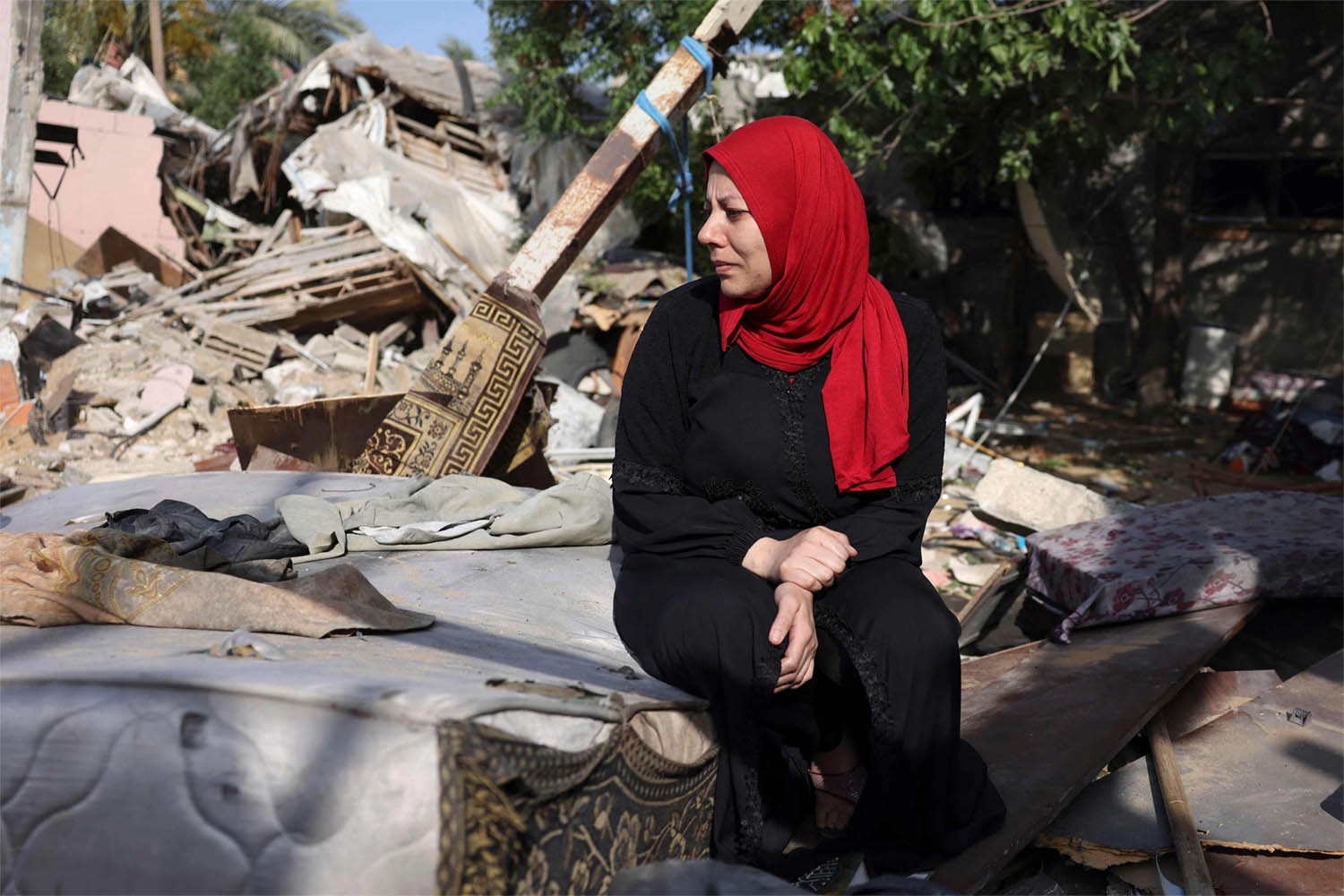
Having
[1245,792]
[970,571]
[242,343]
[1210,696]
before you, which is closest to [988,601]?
[1210,696]

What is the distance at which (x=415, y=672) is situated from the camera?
1.72 m

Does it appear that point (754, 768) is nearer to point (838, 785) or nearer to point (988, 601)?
point (838, 785)

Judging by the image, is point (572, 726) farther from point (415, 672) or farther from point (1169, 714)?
point (1169, 714)

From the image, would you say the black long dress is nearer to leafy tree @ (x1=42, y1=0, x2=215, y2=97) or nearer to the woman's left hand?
the woman's left hand

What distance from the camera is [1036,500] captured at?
557 cm

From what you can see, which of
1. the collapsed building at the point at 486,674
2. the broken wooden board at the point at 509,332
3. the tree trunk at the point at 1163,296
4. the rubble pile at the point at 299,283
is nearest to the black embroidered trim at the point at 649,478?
the collapsed building at the point at 486,674

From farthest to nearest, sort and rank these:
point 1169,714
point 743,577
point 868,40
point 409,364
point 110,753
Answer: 1. point 409,364
2. point 868,40
3. point 1169,714
4. point 743,577
5. point 110,753

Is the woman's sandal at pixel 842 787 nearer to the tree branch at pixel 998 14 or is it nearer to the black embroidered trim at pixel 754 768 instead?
the black embroidered trim at pixel 754 768

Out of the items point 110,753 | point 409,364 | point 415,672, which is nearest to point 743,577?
point 415,672

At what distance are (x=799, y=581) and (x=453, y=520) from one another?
4.54 feet

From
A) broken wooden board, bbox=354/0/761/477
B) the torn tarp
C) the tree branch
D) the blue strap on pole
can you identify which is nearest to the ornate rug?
broken wooden board, bbox=354/0/761/477

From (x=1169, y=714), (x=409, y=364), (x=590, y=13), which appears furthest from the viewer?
(x=590, y=13)

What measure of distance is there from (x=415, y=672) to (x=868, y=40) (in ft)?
20.8

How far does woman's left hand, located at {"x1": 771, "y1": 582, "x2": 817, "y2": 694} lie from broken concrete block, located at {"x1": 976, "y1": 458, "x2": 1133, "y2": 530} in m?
3.62
